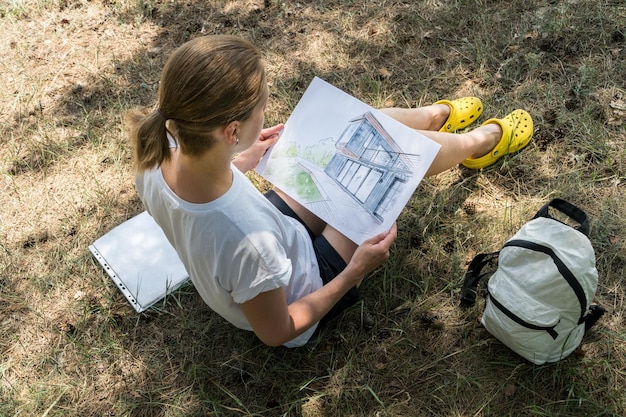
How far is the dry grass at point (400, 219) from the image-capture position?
6.51ft

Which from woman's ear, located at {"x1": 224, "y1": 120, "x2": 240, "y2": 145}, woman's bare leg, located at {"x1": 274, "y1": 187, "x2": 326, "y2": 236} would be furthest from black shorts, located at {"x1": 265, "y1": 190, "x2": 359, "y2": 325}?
woman's ear, located at {"x1": 224, "y1": 120, "x2": 240, "y2": 145}

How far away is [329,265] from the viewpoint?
194 centimetres

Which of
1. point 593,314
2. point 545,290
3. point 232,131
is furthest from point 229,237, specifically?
point 593,314

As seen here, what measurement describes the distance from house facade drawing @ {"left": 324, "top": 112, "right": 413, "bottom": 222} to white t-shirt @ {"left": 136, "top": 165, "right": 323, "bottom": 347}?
0.51 meters

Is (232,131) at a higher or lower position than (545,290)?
higher

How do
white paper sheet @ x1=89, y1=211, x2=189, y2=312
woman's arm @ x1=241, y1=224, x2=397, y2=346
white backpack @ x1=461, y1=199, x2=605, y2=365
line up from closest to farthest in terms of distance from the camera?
woman's arm @ x1=241, y1=224, x2=397, y2=346
white backpack @ x1=461, y1=199, x2=605, y2=365
white paper sheet @ x1=89, y1=211, x2=189, y2=312

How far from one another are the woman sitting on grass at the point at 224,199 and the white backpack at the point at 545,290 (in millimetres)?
465

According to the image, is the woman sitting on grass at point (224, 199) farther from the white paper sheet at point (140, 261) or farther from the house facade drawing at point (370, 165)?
the white paper sheet at point (140, 261)

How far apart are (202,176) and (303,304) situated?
1.93ft

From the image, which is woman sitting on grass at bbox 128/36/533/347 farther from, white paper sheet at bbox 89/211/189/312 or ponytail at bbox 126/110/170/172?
white paper sheet at bbox 89/211/189/312

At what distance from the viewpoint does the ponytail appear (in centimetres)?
134

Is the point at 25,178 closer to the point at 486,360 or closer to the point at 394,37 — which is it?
the point at 394,37

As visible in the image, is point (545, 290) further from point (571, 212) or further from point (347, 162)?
point (347, 162)

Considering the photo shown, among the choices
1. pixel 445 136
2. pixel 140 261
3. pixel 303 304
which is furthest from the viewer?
pixel 140 261
